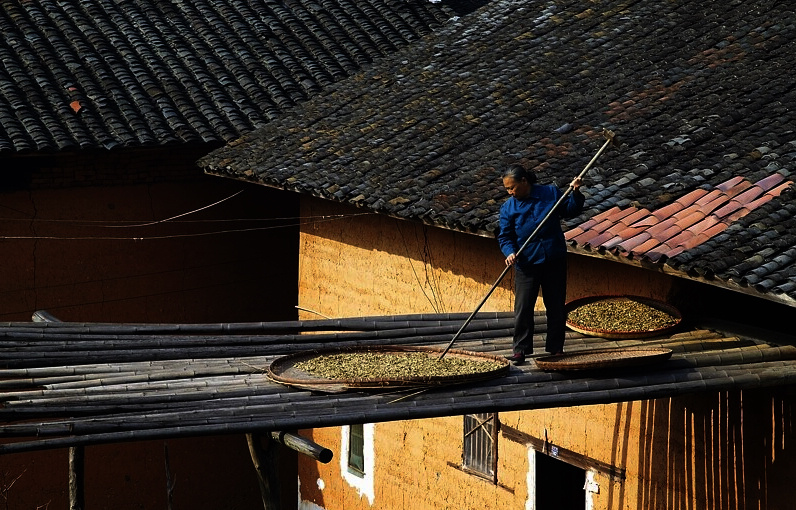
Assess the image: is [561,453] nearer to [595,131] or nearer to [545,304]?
[545,304]

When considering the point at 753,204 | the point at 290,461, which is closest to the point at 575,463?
the point at 753,204

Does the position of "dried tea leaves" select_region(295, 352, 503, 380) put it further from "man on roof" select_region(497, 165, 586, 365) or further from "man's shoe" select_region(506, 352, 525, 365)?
"man on roof" select_region(497, 165, 586, 365)

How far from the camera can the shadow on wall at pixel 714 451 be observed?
300 inches

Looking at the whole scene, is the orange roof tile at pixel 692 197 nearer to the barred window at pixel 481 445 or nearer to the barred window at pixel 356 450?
the barred window at pixel 481 445

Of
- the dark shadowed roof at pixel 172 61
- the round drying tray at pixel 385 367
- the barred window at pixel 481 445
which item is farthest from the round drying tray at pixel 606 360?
the dark shadowed roof at pixel 172 61

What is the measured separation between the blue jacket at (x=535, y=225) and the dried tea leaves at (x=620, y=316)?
2.23 feet

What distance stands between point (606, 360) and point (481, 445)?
3445 mm

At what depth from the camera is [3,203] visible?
12.6 metres

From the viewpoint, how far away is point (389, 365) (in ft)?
23.8

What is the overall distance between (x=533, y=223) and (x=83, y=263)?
6.95 meters

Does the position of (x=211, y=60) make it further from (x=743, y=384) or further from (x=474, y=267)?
(x=743, y=384)

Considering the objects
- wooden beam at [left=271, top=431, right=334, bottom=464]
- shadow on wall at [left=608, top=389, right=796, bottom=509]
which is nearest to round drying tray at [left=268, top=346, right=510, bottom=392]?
wooden beam at [left=271, top=431, right=334, bottom=464]

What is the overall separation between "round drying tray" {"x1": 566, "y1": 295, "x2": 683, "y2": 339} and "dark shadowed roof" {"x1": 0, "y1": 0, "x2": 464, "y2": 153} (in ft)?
19.2

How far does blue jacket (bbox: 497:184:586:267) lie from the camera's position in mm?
7531
